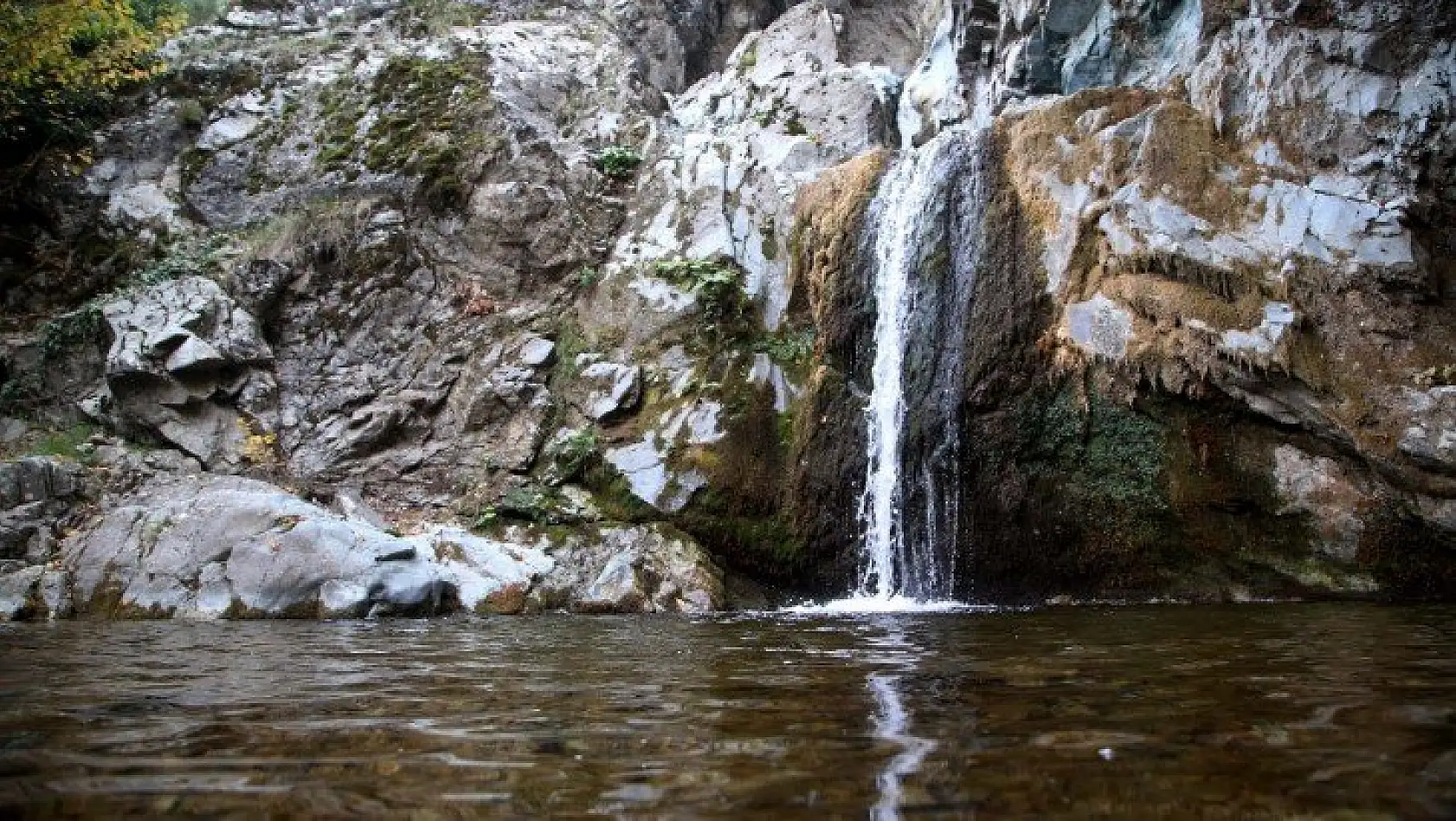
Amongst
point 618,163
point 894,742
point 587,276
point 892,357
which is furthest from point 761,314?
point 894,742

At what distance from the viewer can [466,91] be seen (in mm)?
15469

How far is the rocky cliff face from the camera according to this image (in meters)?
8.55

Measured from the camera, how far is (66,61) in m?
11.9

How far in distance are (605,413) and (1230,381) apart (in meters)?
7.09

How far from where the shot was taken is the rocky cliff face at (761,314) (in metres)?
8.55

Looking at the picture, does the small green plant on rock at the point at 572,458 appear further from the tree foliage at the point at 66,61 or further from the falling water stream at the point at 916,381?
the tree foliage at the point at 66,61

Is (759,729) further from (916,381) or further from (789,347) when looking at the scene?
(789,347)

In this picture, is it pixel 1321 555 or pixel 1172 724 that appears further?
pixel 1321 555

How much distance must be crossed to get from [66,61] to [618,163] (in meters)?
7.80

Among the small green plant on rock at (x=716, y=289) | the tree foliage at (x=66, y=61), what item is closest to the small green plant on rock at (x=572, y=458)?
the small green plant on rock at (x=716, y=289)

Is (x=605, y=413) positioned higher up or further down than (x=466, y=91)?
further down

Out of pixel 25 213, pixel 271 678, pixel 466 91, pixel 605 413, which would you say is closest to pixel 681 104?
pixel 466 91

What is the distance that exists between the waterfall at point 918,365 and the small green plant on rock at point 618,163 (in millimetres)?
4968

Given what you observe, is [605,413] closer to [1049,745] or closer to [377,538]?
Answer: [377,538]
